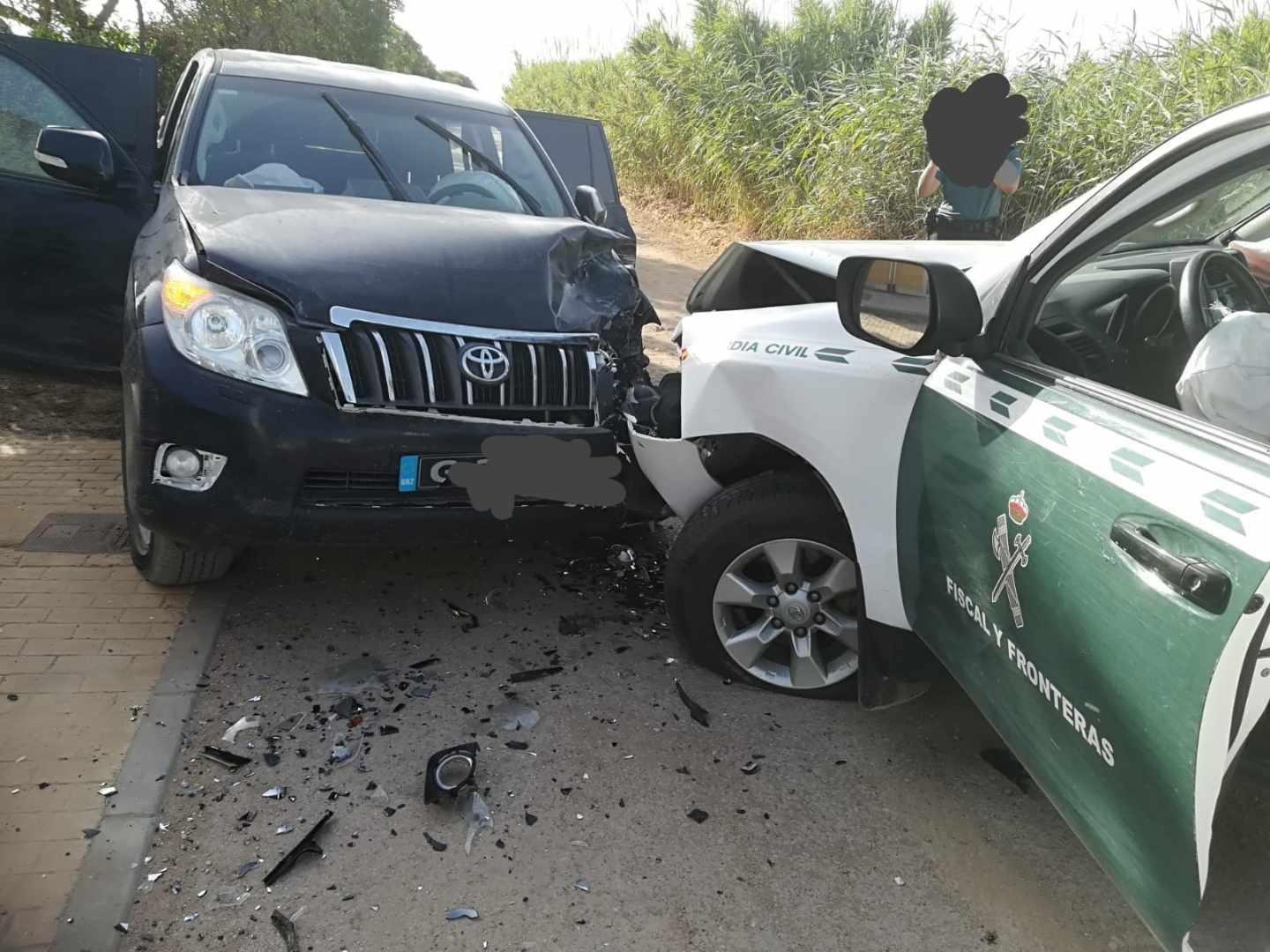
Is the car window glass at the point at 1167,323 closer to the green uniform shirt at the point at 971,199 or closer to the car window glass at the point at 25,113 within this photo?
the green uniform shirt at the point at 971,199

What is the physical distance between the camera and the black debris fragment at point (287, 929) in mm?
2006

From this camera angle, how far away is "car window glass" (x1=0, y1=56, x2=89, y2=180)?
4.34 metres

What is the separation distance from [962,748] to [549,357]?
1.90 metres

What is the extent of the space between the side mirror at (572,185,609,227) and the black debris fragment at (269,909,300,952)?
3426 millimetres

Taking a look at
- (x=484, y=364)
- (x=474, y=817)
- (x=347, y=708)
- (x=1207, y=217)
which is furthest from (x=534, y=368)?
(x=1207, y=217)

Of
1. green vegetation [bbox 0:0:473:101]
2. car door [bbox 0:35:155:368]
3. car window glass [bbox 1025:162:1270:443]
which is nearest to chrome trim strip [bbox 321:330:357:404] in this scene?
car window glass [bbox 1025:162:1270:443]

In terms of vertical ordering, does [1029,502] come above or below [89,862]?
above

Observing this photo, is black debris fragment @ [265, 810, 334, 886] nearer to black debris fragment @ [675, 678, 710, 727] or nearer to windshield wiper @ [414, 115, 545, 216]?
black debris fragment @ [675, 678, 710, 727]

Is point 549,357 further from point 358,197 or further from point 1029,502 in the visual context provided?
point 1029,502

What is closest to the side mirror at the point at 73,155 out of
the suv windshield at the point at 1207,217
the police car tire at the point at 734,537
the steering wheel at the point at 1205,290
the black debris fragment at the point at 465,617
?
the black debris fragment at the point at 465,617

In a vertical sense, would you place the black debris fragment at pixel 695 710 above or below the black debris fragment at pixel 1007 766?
below

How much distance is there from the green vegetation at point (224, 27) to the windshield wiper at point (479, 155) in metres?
4.50

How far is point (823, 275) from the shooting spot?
3.25 metres

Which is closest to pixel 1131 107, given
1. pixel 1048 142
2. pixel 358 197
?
pixel 1048 142
